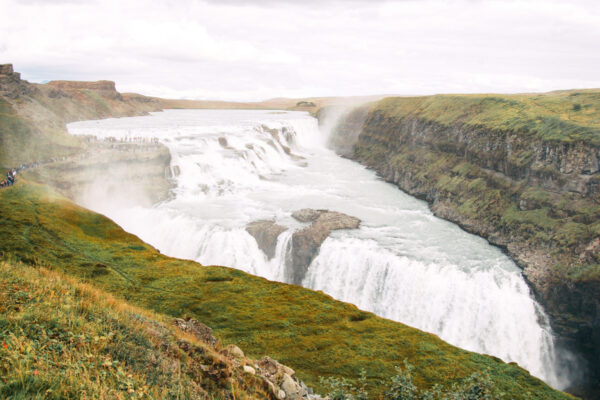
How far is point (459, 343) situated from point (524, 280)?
25.0ft

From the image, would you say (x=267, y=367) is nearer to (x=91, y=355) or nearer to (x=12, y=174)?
(x=91, y=355)

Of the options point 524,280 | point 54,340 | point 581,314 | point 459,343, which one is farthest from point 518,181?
point 54,340

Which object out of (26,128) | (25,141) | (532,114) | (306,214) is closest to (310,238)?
(306,214)

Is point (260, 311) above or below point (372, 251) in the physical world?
above

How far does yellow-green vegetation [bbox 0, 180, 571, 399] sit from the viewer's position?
12953 mm

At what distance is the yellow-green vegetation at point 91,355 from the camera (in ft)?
16.7

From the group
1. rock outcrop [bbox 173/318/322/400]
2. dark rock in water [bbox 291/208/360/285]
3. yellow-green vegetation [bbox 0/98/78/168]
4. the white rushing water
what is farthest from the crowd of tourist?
rock outcrop [bbox 173/318/322/400]

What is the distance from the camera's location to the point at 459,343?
2511 centimetres

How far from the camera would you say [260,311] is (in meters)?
16.2

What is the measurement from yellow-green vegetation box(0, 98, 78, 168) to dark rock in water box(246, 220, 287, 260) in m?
26.8

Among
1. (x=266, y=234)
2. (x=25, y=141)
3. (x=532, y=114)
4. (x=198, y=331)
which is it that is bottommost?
(x=266, y=234)

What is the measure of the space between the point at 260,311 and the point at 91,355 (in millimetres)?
10770

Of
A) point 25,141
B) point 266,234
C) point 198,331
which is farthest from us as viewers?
point 25,141

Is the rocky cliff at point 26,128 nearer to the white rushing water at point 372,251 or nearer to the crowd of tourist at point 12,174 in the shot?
the crowd of tourist at point 12,174
